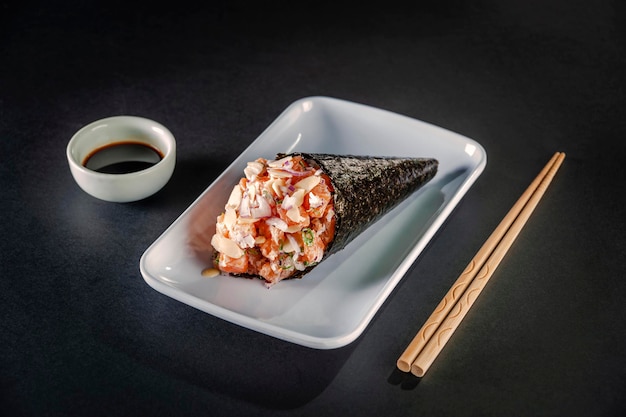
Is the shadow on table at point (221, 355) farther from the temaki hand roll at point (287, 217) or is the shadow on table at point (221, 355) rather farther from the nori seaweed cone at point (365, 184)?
the nori seaweed cone at point (365, 184)

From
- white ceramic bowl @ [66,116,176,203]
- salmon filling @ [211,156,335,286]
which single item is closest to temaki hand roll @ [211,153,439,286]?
salmon filling @ [211,156,335,286]

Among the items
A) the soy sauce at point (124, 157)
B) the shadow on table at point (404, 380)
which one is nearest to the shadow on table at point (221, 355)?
the shadow on table at point (404, 380)

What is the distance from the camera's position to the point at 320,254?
237 cm

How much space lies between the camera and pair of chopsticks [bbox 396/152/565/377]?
220 cm

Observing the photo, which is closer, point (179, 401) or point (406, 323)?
point (179, 401)

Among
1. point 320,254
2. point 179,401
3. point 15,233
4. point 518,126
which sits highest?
point 518,126

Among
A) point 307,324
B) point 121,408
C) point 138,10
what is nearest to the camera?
point 121,408

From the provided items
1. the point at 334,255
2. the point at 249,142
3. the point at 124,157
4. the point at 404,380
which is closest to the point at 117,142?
the point at 124,157

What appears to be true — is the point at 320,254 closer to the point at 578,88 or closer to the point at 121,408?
the point at 121,408

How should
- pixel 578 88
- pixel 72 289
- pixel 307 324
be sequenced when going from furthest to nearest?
pixel 578 88, pixel 72 289, pixel 307 324

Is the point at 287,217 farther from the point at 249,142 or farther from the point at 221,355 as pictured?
the point at 249,142

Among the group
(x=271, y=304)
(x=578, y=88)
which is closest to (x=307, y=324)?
(x=271, y=304)

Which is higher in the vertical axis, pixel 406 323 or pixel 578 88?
pixel 578 88

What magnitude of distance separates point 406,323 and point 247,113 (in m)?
1.34
